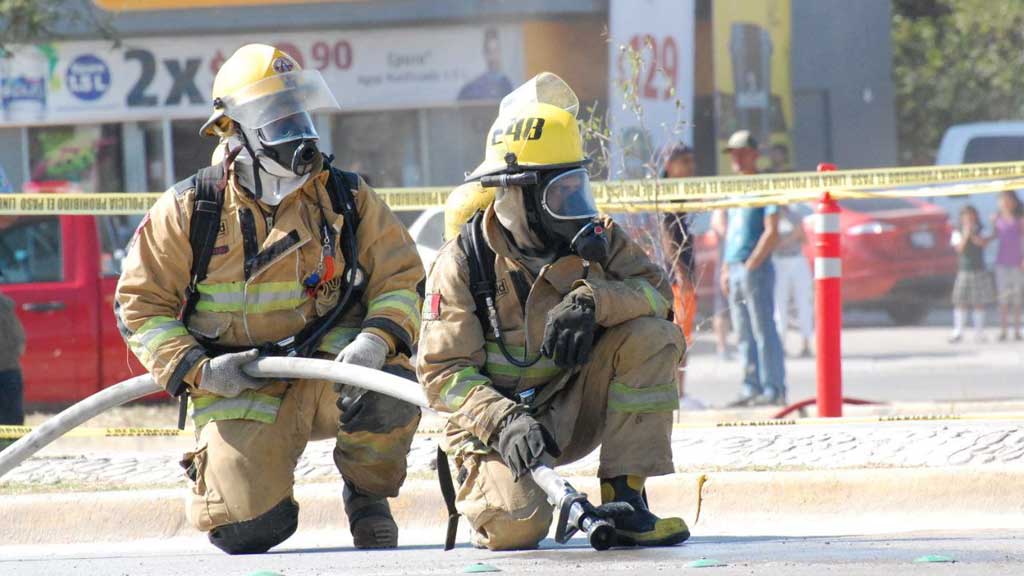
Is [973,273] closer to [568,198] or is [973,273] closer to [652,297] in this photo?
[652,297]

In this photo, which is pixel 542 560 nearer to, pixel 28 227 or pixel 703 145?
pixel 28 227

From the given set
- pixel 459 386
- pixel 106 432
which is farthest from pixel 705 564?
pixel 106 432

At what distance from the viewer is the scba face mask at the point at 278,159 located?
5211mm

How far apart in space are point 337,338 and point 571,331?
40.0 inches

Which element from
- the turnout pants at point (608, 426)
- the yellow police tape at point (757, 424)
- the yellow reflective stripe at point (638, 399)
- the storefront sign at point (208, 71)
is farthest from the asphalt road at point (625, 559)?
the storefront sign at point (208, 71)

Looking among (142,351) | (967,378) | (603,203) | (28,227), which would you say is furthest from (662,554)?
(967,378)

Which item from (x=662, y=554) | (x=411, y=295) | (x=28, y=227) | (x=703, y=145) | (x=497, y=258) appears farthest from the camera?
(x=703, y=145)

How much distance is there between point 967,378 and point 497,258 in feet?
27.0

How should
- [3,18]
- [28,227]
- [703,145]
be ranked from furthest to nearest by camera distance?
[703,145], [3,18], [28,227]

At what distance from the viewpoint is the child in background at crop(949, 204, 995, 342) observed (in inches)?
569

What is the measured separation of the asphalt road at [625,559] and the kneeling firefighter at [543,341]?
6.6 inches

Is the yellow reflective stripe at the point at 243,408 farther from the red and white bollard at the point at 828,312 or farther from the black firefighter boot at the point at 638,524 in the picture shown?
the red and white bollard at the point at 828,312

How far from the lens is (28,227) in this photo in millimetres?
9758

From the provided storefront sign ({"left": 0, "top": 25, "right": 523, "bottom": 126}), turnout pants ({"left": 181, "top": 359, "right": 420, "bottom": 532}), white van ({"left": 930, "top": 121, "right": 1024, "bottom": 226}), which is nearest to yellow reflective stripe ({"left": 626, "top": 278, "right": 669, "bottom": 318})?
turnout pants ({"left": 181, "top": 359, "right": 420, "bottom": 532})
